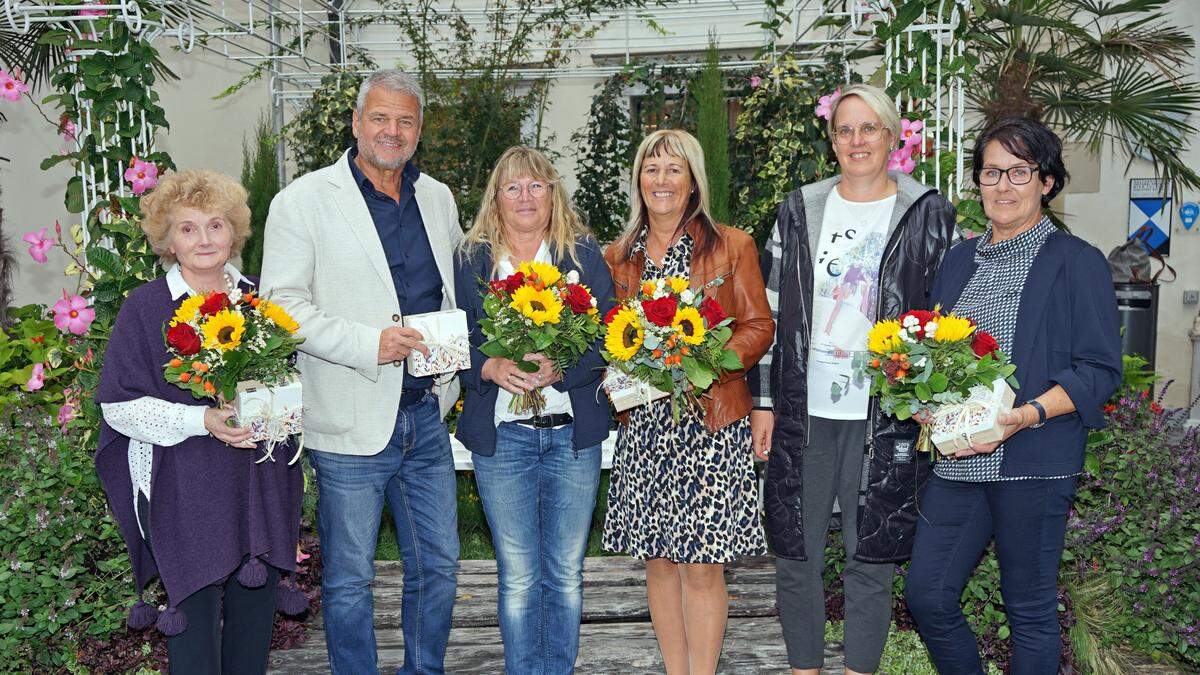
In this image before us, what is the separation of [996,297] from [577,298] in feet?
3.95

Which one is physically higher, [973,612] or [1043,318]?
A: [1043,318]

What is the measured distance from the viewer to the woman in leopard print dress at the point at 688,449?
3105 mm

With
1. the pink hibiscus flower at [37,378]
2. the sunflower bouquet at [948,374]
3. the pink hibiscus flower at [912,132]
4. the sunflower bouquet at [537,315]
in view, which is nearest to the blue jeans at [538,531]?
the sunflower bouquet at [537,315]

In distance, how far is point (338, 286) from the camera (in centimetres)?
296

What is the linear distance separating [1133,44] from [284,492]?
677 centimetres

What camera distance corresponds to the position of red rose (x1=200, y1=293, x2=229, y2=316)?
2.49 meters

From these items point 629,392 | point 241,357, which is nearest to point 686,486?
point 629,392

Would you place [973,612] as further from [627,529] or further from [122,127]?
[122,127]

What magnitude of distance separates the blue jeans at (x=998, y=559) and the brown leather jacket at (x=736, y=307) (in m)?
0.66

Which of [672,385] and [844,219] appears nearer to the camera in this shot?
[672,385]

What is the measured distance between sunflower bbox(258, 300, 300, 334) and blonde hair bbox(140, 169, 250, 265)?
12.1 inches

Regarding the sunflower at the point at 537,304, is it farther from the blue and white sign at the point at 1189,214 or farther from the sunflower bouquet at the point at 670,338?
the blue and white sign at the point at 1189,214

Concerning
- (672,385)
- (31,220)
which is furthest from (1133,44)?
(31,220)

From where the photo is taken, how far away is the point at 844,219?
3.06 metres
